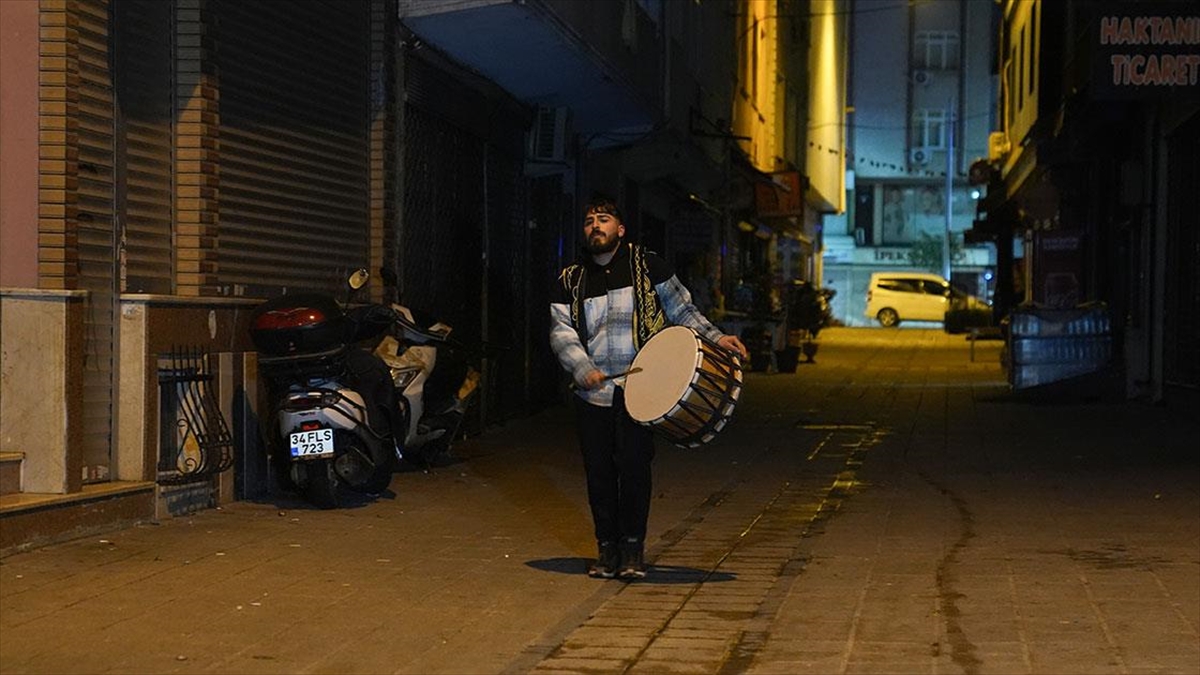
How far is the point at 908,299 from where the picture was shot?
55.1 meters

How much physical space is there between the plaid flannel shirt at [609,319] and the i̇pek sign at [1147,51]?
10.3 m

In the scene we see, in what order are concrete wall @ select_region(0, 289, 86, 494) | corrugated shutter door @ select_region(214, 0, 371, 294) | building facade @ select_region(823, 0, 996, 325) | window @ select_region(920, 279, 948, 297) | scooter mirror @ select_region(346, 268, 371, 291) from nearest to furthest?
concrete wall @ select_region(0, 289, 86, 494) → corrugated shutter door @ select_region(214, 0, 371, 294) → scooter mirror @ select_region(346, 268, 371, 291) → window @ select_region(920, 279, 948, 297) → building facade @ select_region(823, 0, 996, 325)

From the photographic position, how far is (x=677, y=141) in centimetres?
2570

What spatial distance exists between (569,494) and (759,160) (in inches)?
1201

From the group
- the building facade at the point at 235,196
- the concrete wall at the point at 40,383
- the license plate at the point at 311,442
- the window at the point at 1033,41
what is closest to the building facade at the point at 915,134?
the window at the point at 1033,41

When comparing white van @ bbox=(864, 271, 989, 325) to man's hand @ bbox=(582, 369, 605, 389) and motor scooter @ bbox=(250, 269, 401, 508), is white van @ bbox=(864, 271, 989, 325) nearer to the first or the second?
motor scooter @ bbox=(250, 269, 401, 508)

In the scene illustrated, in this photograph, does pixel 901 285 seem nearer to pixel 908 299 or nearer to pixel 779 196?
pixel 908 299

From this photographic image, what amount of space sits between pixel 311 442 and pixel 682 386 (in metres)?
3.36

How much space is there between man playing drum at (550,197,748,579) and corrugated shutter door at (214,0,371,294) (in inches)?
138

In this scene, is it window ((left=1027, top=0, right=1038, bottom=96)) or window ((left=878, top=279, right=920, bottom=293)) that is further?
window ((left=878, top=279, right=920, bottom=293))

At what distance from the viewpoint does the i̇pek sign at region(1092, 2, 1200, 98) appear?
1759 cm

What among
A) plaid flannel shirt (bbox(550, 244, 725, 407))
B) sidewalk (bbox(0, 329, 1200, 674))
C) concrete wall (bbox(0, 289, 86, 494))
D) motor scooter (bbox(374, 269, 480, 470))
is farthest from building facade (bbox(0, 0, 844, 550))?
plaid flannel shirt (bbox(550, 244, 725, 407))

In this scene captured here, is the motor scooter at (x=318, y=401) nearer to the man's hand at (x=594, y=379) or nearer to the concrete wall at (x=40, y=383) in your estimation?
the concrete wall at (x=40, y=383)

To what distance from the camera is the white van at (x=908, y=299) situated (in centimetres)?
5484
